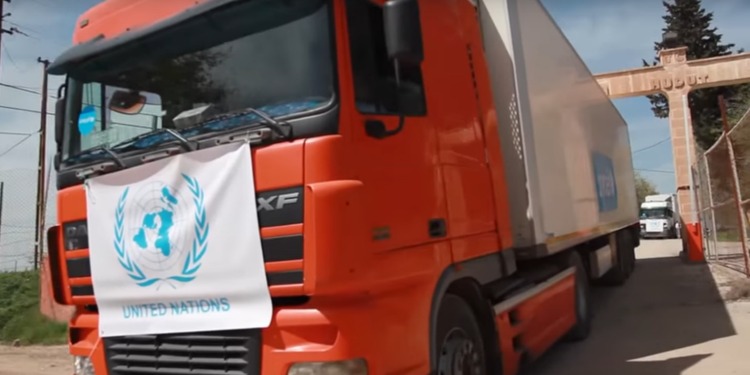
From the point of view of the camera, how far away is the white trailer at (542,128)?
17.6 feet

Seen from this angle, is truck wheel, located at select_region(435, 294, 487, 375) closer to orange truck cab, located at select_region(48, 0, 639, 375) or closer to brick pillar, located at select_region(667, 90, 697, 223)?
orange truck cab, located at select_region(48, 0, 639, 375)

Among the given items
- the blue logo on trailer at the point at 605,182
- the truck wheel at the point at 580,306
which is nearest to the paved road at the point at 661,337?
the truck wheel at the point at 580,306

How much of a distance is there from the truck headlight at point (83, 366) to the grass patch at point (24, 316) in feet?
23.2

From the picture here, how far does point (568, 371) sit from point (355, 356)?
145 inches

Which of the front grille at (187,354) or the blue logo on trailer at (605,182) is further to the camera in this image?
the blue logo on trailer at (605,182)

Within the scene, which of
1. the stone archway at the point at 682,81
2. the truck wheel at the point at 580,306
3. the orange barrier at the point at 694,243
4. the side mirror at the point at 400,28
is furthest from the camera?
the stone archway at the point at 682,81

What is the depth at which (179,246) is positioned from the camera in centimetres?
363

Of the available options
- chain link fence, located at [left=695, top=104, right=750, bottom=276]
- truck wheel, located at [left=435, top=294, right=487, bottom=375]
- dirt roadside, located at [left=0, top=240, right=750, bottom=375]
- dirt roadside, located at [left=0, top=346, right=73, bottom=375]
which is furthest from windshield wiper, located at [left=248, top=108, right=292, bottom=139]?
chain link fence, located at [left=695, top=104, right=750, bottom=276]

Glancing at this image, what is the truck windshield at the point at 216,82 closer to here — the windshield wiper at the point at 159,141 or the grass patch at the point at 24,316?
the windshield wiper at the point at 159,141

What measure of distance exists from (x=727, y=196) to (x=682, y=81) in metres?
6.28

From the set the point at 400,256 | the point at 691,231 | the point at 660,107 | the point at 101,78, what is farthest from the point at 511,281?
the point at 660,107

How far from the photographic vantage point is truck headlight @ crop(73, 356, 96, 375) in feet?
13.7

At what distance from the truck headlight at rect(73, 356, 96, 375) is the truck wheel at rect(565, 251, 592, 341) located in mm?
5220

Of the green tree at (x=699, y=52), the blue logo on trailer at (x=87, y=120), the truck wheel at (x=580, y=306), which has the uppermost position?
the green tree at (x=699, y=52)
